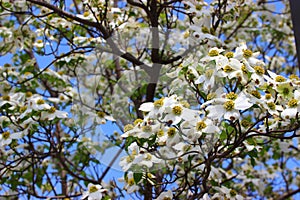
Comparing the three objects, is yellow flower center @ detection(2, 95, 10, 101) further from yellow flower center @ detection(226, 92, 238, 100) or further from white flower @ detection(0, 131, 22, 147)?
yellow flower center @ detection(226, 92, 238, 100)

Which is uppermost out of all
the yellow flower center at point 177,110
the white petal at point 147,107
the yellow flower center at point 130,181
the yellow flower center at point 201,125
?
the white petal at point 147,107

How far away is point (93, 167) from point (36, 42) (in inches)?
23.7

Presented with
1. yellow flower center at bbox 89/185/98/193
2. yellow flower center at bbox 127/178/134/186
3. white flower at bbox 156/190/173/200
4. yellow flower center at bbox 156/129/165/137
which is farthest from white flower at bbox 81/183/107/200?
yellow flower center at bbox 156/129/165/137

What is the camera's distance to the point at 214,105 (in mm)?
1230

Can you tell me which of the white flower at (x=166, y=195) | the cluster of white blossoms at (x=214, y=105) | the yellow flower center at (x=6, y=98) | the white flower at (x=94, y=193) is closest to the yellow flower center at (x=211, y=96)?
the cluster of white blossoms at (x=214, y=105)

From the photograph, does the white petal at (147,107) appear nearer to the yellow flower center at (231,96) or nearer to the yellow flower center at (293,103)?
the yellow flower center at (231,96)

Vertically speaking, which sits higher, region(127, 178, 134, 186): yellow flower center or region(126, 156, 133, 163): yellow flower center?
region(126, 156, 133, 163): yellow flower center

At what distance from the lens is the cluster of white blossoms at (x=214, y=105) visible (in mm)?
1220

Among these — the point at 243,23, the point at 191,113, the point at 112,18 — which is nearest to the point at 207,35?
the point at 112,18

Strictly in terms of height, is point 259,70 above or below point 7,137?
below

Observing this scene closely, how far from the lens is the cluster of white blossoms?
1.22m

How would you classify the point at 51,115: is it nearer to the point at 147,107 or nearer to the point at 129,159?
the point at 129,159

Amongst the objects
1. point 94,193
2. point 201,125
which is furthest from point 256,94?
Answer: point 94,193

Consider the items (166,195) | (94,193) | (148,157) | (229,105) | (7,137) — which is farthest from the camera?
(7,137)
